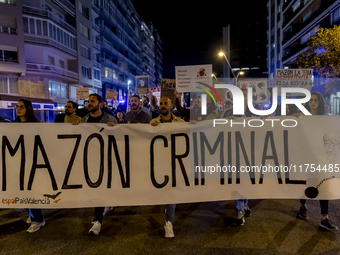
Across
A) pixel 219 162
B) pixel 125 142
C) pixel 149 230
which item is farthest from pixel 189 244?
pixel 125 142

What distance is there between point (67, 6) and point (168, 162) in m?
31.8

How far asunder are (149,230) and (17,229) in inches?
76.1

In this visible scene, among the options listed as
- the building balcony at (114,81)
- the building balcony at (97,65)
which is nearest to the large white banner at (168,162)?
the building balcony at (97,65)

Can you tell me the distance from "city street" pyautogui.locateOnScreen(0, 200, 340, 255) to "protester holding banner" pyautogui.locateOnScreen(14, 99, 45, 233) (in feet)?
0.29

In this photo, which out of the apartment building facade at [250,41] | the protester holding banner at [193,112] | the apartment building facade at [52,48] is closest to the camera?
the protester holding banner at [193,112]

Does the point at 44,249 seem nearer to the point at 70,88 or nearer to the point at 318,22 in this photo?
the point at 70,88

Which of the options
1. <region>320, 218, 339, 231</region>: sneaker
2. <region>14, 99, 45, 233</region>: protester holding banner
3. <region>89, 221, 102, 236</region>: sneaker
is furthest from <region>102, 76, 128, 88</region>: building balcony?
<region>320, 218, 339, 231</region>: sneaker

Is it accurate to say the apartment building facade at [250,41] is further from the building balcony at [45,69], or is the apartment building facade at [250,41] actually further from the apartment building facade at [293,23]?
the building balcony at [45,69]

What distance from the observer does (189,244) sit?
328cm

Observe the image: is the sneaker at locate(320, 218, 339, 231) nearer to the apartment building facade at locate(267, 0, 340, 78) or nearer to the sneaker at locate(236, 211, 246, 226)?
the sneaker at locate(236, 211, 246, 226)

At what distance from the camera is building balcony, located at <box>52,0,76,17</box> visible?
2815 centimetres

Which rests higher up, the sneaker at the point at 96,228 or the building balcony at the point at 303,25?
the building balcony at the point at 303,25

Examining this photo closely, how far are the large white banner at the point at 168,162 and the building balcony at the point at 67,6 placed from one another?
1157 inches

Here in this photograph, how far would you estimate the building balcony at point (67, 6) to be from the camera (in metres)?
28.2
